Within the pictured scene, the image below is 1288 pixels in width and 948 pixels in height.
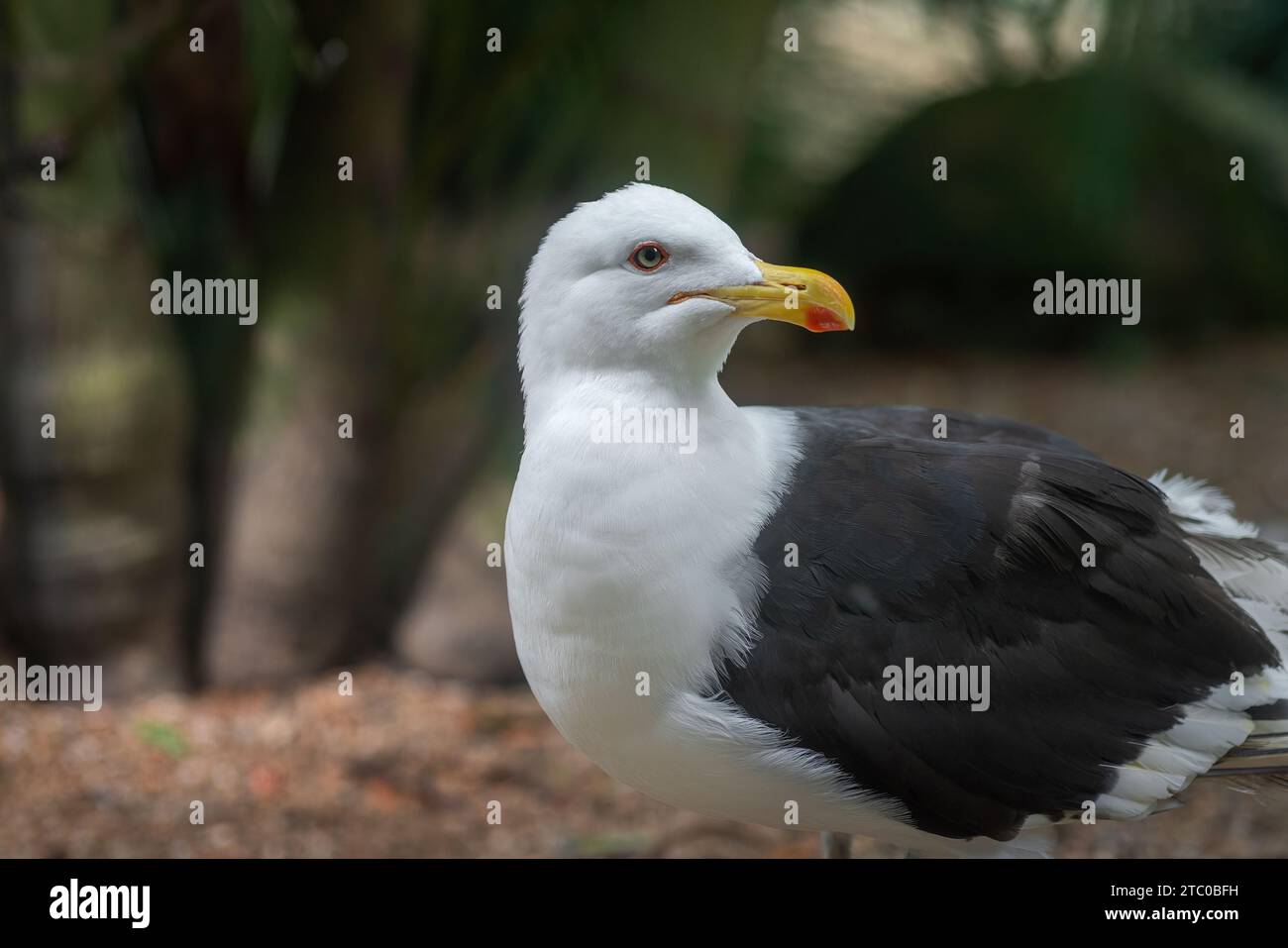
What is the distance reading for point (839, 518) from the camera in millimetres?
2652

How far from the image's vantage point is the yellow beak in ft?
8.14

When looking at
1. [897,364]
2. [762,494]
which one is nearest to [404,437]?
[762,494]

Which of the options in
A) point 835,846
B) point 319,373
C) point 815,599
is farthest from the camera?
point 319,373

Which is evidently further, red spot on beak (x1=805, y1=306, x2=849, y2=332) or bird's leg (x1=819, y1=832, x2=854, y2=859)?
bird's leg (x1=819, y1=832, x2=854, y2=859)

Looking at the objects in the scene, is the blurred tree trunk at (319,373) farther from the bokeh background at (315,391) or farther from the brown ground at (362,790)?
the brown ground at (362,790)

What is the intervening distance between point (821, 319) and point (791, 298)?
0.07 meters

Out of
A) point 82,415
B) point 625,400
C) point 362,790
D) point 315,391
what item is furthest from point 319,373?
point 625,400

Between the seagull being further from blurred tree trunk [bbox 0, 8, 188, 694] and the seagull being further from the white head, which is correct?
blurred tree trunk [bbox 0, 8, 188, 694]

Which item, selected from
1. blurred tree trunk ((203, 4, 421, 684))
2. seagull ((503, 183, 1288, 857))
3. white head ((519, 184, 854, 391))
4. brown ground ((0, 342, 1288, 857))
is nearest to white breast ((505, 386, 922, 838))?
seagull ((503, 183, 1288, 857))

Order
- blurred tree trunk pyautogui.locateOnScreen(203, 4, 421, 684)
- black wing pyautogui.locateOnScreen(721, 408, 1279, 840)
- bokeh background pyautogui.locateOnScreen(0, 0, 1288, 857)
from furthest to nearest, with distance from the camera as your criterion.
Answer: blurred tree trunk pyautogui.locateOnScreen(203, 4, 421, 684) < bokeh background pyautogui.locateOnScreen(0, 0, 1288, 857) < black wing pyautogui.locateOnScreen(721, 408, 1279, 840)

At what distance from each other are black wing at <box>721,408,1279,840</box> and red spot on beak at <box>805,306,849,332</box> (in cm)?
33

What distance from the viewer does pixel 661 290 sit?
251 centimetres

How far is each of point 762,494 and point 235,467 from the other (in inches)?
106

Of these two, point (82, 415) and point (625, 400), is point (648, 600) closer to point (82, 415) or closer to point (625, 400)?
point (625, 400)
